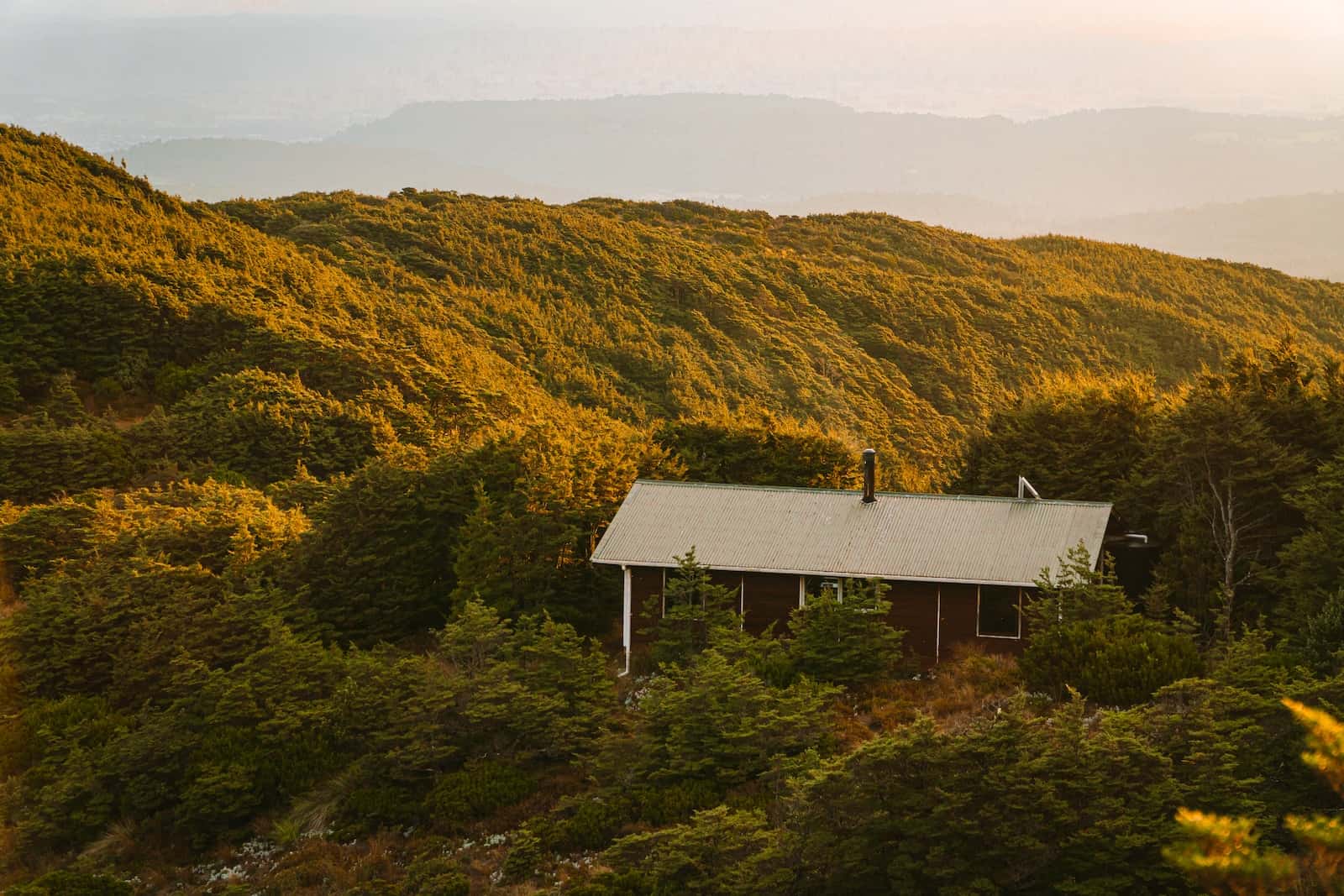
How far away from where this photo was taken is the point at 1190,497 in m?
29.3

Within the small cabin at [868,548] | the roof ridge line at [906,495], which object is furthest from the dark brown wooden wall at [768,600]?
the roof ridge line at [906,495]

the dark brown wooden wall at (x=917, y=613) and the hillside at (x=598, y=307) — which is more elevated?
the hillside at (x=598, y=307)

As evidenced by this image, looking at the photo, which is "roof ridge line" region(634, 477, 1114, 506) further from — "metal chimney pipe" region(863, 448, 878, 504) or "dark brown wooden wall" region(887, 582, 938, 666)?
"dark brown wooden wall" region(887, 582, 938, 666)


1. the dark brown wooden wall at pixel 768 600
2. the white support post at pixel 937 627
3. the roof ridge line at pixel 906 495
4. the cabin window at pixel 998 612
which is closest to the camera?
the cabin window at pixel 998 612

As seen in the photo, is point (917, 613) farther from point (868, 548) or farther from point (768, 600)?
point (768, 600)

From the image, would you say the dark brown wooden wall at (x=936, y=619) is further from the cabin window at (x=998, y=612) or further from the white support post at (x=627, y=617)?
the white support post at (x=627, y=617)

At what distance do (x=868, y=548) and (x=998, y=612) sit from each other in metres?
2.78

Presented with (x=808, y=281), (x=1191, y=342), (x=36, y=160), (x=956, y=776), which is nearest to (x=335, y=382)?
(x=36, y=160)

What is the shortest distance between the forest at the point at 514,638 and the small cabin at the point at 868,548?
0.88 m

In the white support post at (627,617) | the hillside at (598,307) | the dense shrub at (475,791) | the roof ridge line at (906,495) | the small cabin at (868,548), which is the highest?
the hillside at (598,307)

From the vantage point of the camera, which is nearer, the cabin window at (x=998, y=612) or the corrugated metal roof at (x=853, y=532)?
the cabin window at (x=998, y=612)

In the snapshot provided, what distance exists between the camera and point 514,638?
965 inches

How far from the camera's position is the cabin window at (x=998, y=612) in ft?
81.0

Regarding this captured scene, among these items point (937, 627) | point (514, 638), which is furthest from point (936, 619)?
point (514, 638)
